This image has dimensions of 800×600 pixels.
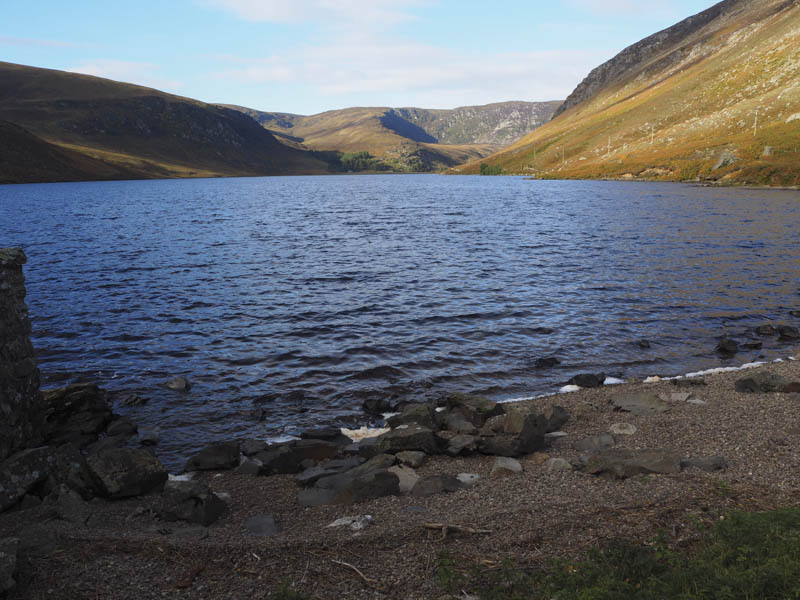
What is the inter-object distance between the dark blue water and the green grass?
35.2ft

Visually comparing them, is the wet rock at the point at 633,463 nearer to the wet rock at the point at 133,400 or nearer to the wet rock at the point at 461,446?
the wet rock at the point at 461,446

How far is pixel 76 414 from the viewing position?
54.0 feet

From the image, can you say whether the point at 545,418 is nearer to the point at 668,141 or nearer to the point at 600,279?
the point at 600,279

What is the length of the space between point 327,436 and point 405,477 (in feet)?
13.9

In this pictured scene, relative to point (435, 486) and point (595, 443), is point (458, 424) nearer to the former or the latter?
point (595, 443)

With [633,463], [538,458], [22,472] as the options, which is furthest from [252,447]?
[633,463]

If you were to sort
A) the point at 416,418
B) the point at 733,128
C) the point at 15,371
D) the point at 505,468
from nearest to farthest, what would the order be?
the point at 505,468, the point at 15,371, the point at 416,418, the point at 733,128

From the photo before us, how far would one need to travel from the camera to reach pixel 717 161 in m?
130

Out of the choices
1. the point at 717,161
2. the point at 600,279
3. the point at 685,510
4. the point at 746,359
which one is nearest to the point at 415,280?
the point at 600,279

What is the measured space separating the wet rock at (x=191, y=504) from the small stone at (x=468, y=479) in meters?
5.05

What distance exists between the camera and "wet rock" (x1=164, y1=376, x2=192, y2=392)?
1895cm

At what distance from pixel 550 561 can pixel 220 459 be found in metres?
9.39

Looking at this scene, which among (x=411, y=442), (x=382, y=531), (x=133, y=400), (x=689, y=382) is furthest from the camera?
(x=689, y=382)

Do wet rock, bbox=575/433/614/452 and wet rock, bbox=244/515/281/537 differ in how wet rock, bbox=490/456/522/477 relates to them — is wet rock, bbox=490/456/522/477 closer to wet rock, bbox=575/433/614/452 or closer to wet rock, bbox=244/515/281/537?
wet rock, bbox=575/433/614/452
